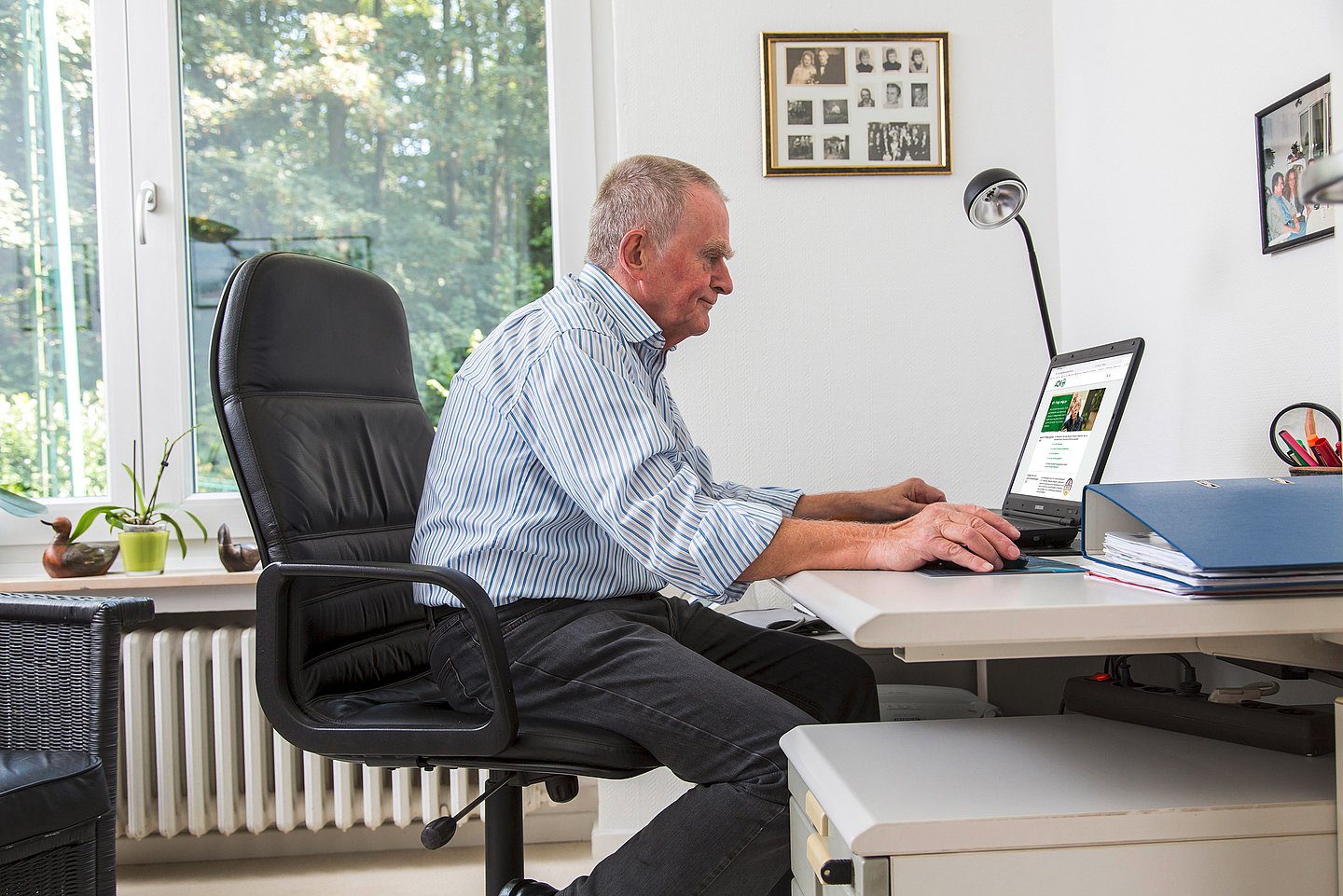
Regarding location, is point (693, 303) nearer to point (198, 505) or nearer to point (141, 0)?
point (198, 505)

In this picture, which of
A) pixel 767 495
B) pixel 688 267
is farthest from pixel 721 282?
pixel 767 495

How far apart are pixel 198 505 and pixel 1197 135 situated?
84.1 inches

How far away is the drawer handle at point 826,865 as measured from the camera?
870 mm

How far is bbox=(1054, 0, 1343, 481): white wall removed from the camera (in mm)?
1480

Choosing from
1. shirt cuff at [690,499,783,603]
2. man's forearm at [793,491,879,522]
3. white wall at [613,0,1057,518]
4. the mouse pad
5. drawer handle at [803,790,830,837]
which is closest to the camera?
drawer handle at [803,790,830,837]

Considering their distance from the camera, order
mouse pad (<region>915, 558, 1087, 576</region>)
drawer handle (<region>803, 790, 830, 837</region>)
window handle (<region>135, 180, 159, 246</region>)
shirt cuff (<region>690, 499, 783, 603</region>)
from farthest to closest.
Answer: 1. window handle (<region>135, 180, 159, 246</region>)
2. shirt cuff (<region>690, 499, 783, 603</region>)
3. mouse pad (<region>915, 558, 1087, 576</region>)
4. drawer handle (<region>803, 790, 830, 837</region>)

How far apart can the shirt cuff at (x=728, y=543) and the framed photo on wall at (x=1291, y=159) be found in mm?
864

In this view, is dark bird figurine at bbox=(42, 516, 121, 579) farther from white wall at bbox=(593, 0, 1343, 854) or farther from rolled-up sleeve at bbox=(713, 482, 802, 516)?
rolled-up sleeve at bbox=(713, 482, 802, 516)

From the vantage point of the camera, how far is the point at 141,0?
2.34 meters

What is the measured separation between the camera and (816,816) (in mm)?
966

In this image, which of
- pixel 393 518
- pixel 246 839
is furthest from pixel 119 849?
pixel 393 518

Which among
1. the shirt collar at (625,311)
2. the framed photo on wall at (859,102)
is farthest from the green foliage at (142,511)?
the framed photo on wall at (859,102)

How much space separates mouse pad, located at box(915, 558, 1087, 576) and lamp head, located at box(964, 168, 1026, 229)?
0.87 meters

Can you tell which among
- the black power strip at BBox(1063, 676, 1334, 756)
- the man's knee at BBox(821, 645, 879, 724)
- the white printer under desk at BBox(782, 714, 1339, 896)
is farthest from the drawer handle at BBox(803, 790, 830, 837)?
the man's knee at BBox(821, 645, 879, 724)
